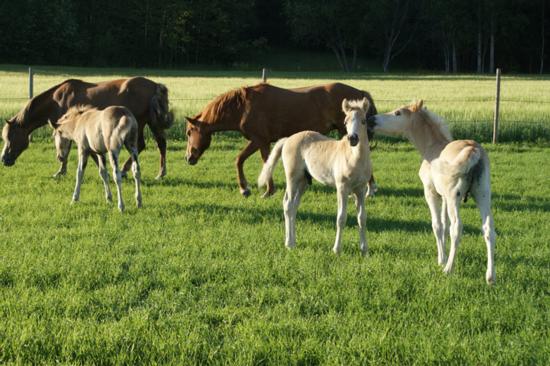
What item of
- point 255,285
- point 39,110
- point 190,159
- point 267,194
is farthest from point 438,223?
point 39,110

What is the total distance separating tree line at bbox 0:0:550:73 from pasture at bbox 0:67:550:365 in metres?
60.4

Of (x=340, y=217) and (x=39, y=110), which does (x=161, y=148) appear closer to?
(x=39, y=110)

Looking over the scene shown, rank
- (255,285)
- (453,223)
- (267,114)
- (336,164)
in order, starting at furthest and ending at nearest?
(267,114)
(336,164)
(453,223)
(255,285)

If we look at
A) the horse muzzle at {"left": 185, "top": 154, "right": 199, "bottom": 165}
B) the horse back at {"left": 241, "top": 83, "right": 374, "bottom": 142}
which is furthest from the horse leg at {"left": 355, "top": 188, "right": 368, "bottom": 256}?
the horse muzzle at {"left": 185, "top": 154, "right": 199, "bottom": 165}

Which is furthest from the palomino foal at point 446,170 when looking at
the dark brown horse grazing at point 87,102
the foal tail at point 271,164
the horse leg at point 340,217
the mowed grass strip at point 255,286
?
the dark brown horse grazing at point 87,102

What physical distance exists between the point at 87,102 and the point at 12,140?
1.81m

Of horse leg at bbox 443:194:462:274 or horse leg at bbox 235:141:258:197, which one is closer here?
horse leg at bbox 443:194:462:274

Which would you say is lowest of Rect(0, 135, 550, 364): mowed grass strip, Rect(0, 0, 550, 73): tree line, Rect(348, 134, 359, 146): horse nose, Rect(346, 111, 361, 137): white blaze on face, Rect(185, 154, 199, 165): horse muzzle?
Rect(0, 135, 550, 364): mowed grass strip

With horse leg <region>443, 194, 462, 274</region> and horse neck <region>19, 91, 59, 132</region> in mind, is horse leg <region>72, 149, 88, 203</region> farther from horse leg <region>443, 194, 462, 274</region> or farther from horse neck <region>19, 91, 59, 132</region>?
horse leg <region>443, 194, 462, 274</region>

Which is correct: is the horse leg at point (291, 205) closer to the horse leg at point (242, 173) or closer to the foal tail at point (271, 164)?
the foal tail at point (271, 164)

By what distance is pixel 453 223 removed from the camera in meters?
6.58

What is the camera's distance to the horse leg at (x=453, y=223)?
6.45 metres

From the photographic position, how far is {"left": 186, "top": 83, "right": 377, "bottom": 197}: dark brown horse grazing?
12188 mm

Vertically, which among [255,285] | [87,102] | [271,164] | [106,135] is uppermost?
[87,102]
